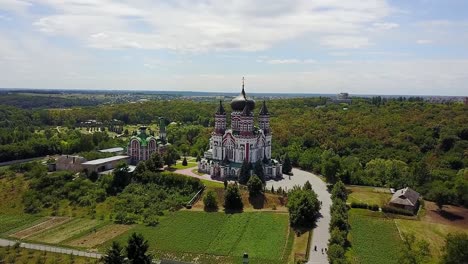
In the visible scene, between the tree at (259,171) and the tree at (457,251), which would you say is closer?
the tree at (457,251)

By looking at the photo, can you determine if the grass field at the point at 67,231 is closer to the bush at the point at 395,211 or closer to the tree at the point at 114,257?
the tree at the point at 114,257

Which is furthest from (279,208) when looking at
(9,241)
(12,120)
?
(12,120)

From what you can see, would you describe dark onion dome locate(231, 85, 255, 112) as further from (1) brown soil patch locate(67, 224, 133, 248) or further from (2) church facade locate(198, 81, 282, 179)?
(1) brown soil patch locate(67, 224, 133, 248)

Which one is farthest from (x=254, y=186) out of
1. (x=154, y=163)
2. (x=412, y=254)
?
(x=412, y=254)

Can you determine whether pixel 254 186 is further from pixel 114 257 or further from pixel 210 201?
pixel 114 257

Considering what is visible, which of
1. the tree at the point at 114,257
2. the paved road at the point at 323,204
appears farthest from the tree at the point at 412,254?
the tree at the point at 114,257

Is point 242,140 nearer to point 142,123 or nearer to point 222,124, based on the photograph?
point 222,124

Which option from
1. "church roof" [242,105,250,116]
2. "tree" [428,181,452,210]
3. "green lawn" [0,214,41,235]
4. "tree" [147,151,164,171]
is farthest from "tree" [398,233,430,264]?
"green lawn" [0,214,41,235]
